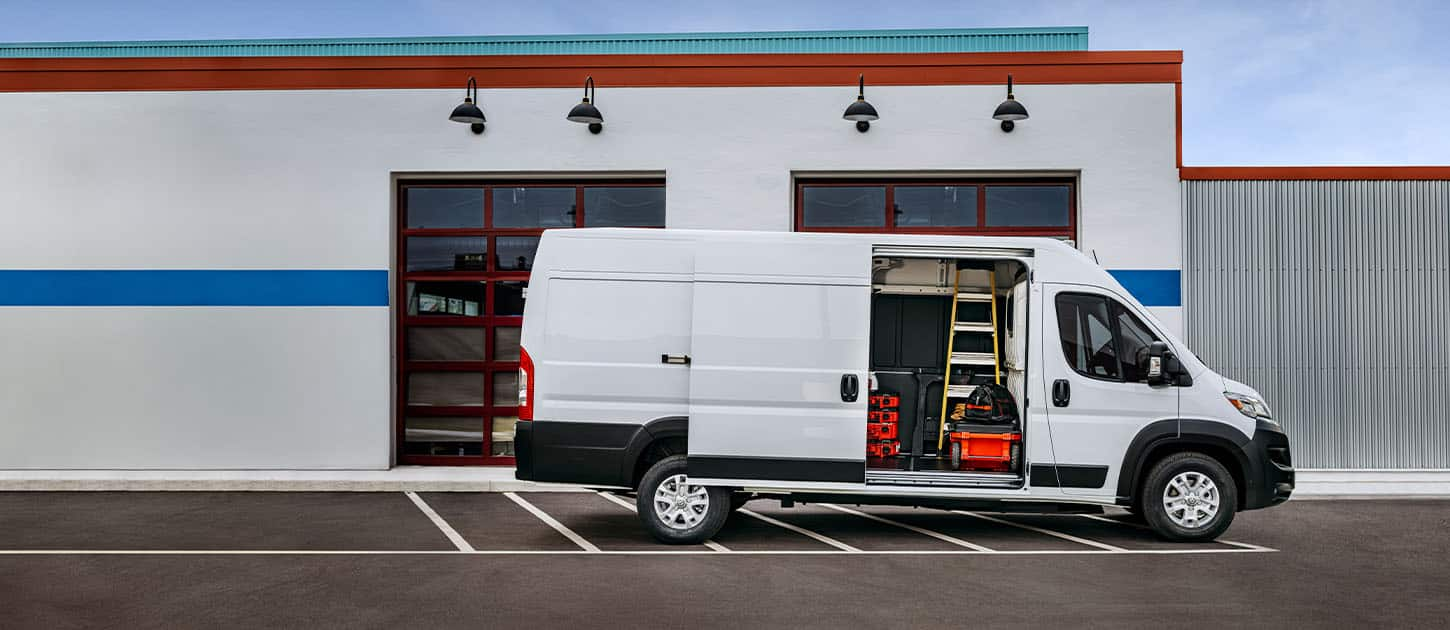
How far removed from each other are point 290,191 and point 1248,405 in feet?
34.6

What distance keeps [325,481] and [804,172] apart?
6.43m

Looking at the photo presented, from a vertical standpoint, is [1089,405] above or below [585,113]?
below

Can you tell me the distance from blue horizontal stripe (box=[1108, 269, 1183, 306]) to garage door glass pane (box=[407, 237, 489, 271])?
7538 mm

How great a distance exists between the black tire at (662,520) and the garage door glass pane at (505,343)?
5.31 meters

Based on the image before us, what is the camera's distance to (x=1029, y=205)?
13.4 meters

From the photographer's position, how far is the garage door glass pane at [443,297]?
1360 cm

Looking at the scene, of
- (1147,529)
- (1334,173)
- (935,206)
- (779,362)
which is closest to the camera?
(779,362)

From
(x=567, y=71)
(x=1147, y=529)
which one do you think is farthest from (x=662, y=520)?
(x=567, y=71)

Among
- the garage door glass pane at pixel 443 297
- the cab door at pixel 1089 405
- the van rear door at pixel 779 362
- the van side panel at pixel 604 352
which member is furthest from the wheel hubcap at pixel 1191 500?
the garage door glass pane at pixel 443 297

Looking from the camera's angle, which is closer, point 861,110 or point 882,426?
point 882,426

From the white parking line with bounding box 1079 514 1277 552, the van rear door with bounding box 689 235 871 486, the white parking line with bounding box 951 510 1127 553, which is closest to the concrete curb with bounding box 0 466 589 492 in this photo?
the van rear door with bounding box 689 235 871 486

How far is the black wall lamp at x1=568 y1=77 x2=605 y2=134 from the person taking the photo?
12.6m

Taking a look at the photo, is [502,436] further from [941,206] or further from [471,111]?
[941,206]

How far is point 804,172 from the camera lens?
525 inches
